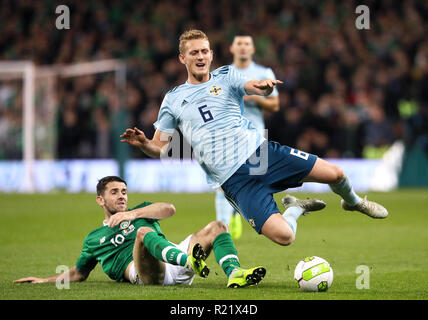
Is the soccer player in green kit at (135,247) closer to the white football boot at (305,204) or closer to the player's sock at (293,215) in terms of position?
the player's sock at (293,215)

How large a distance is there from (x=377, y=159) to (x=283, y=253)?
10.5 meters

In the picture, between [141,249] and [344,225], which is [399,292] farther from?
[344,225]

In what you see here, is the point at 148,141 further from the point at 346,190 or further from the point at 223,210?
the point at 223,210

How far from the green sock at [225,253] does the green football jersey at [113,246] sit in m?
0.50

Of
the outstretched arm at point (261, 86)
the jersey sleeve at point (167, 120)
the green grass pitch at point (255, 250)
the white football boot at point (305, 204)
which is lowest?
the green grass pitch at point (255, 250)

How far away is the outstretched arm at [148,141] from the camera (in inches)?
233

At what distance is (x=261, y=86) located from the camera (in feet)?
19.1

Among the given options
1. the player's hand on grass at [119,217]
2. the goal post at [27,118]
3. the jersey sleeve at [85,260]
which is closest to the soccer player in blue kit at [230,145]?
the player's hand on grass at [119,217]

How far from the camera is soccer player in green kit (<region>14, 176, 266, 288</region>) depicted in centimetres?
596

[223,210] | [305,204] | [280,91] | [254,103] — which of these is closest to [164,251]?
[305,204]

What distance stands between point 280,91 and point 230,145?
1372cm
